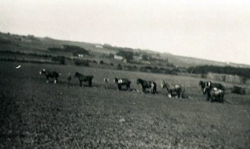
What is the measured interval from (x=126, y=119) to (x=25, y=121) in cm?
476

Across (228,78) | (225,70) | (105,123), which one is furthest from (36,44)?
(105,123)

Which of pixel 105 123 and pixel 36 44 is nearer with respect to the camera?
pixel 105 123

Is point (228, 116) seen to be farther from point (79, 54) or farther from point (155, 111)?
point (79, 54)

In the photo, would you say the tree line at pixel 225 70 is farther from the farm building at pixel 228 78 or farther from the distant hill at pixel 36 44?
the distant hill at pixel 36 44

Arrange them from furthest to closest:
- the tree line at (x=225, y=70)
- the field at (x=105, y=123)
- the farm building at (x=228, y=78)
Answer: the tree line at (x=225, y=70), the farm building at (x=228, y=78), the field at (x=105, y=123)

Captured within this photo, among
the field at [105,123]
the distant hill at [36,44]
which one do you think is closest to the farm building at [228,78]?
the field at [105,123]

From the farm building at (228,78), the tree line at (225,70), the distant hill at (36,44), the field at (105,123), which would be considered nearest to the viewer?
the field at (105,123)

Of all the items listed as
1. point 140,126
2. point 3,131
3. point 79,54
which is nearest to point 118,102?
point 140,126

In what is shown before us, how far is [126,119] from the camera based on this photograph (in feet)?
47.8

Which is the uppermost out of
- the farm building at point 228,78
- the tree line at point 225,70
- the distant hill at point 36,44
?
the distant hill at point 36,44

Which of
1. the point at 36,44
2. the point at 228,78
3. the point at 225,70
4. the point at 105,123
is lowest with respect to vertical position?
the point at 228,78

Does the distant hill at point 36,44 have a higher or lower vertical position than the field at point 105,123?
higher

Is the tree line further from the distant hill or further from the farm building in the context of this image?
the distant hill

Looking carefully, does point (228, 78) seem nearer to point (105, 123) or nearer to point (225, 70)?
point (225, 70)
